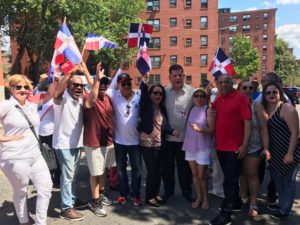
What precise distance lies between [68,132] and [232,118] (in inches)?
88.1

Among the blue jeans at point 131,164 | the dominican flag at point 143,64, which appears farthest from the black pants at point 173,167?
the dominican flag at point 143,64

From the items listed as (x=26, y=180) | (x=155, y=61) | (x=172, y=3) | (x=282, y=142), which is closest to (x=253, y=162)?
(x=282, y=142)

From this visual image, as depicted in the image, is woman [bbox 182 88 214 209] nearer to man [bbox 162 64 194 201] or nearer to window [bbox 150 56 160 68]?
man [bbox 162 64 194 201]

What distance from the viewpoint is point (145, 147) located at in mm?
5195

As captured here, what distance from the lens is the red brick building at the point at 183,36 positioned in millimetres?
49531

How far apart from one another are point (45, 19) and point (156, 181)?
2389 centimetres

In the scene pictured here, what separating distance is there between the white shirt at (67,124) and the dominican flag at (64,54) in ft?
2.44

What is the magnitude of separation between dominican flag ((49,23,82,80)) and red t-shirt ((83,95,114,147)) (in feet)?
2.77

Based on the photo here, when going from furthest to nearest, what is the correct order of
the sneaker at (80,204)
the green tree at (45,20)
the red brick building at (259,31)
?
the red brick building at (259,31), the green tree at (45,20), the sneaker at (80,204)

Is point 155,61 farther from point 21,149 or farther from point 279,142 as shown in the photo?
point 21,149

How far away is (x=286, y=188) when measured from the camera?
4629mm

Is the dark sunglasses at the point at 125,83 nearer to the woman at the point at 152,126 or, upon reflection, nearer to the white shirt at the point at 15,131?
the woman at the point at 152,126

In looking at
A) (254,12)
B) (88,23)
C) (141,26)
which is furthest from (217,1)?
(141,26)

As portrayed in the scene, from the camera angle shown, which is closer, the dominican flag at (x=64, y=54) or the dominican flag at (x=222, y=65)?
the dominican flag at (x=64, y=54)
